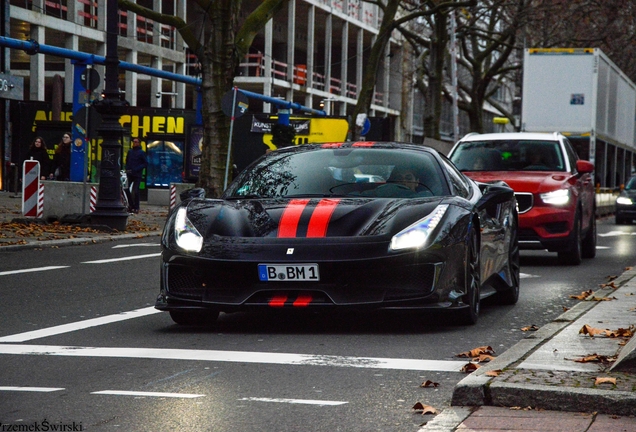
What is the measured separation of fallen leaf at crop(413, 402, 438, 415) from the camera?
532 cm

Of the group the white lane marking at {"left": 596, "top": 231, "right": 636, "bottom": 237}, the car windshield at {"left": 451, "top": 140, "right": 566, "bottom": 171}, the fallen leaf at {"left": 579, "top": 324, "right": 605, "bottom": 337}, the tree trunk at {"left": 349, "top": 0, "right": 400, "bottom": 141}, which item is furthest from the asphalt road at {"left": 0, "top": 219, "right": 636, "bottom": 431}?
the tree trunk at {"left": 349, "top": 0, "right": 400, "bottom": 141}

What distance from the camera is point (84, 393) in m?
5.73

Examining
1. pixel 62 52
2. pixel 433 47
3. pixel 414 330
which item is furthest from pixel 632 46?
pixel 414 330

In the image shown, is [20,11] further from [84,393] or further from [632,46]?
[84,393]

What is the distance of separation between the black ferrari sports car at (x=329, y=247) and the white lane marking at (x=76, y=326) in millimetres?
628

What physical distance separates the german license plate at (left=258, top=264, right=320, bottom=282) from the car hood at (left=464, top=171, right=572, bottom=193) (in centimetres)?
767

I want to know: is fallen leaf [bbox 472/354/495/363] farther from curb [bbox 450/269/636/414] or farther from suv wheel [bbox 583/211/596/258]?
suv wheel [bbox 583/211/596/258]

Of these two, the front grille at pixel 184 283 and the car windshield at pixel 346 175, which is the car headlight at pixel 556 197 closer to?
the car windshield at pixel 346 175

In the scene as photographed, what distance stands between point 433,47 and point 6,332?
35.0 metres

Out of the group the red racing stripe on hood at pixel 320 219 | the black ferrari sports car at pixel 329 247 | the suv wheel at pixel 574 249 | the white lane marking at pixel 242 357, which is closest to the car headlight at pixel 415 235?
the black ferrari sports car at pixel 329 247

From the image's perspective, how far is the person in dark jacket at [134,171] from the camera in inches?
1173

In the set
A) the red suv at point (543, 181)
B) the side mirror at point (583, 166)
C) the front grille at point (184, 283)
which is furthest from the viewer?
the side mirror at point (583, 166)

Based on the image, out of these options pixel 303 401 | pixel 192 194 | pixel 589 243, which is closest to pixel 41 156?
pixel 589 243

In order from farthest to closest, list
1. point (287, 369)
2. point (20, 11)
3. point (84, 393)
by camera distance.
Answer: point (20, 11)
point (287, 369)
point (84, 393)
